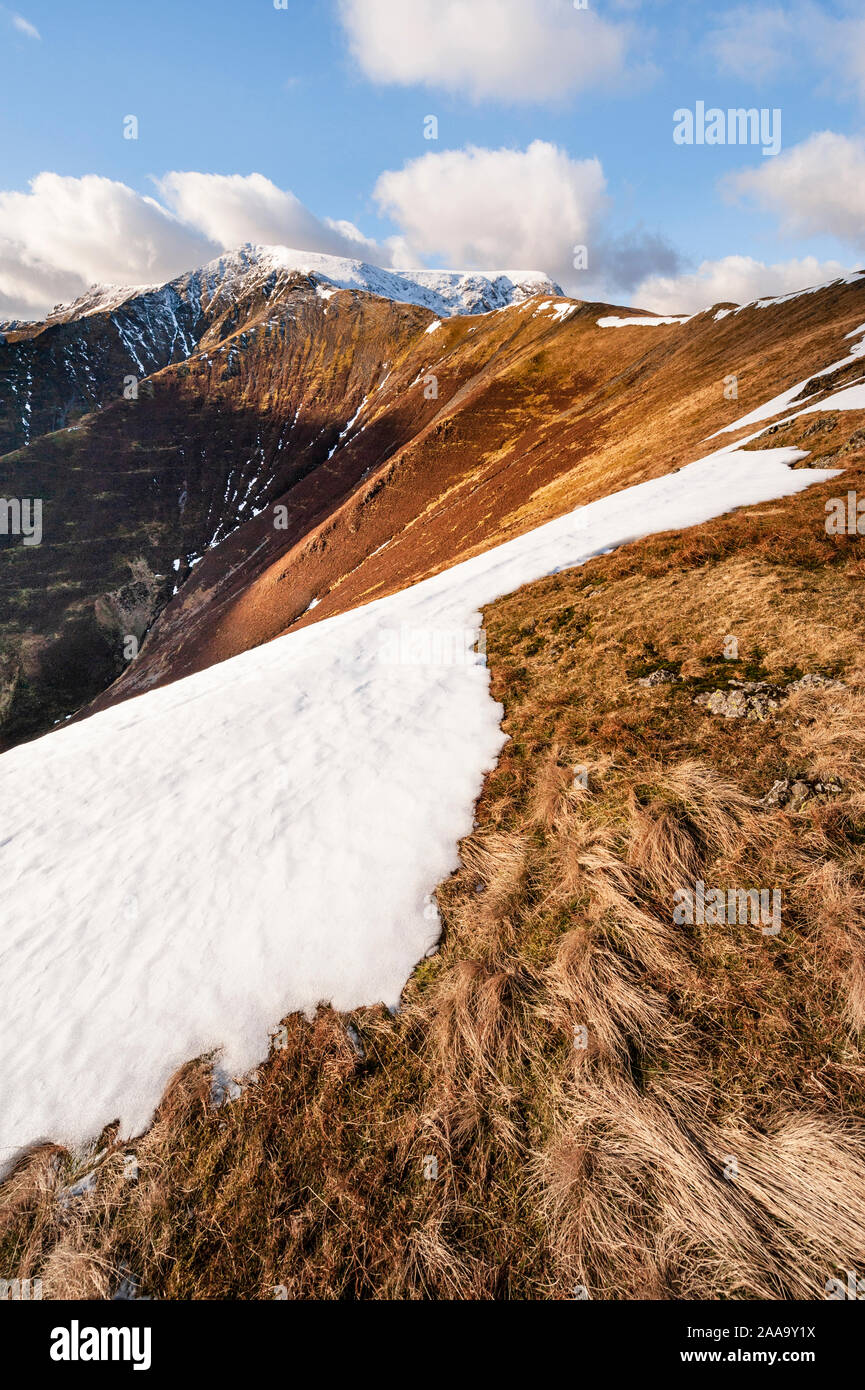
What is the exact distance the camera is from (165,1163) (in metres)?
3.95

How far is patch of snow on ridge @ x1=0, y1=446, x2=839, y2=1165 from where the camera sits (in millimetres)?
4934

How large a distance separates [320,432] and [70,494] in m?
50.2

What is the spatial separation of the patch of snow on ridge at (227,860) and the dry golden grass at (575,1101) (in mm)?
414

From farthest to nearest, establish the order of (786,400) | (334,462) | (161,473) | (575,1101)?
(161,473) < (334,462) < (786,400) < (575,1101)

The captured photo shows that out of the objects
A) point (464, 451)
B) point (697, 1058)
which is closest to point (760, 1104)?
point (697, 1058)

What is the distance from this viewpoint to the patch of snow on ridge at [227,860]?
4.93 metres

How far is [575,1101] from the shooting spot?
3.73m

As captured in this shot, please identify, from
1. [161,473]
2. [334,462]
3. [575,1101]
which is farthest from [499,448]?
[161,473]

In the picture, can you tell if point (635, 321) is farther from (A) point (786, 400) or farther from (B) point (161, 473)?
(B) point (161, 473)

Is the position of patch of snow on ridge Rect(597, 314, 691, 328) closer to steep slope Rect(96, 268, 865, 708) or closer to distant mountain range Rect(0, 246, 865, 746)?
distant mountain range Rect(0, 246, 865, 746)

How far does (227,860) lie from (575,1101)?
201 inches

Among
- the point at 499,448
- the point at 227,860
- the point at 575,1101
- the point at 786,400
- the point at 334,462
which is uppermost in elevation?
the point at 334,462

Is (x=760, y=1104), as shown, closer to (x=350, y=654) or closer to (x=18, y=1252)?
(x=18, y=1252)

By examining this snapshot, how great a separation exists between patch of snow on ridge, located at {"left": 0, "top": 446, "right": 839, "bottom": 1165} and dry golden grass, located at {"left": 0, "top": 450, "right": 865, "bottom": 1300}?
41 cm
